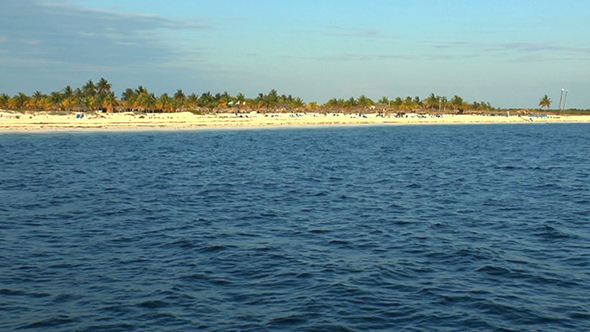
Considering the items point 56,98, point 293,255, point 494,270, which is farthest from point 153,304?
point 56,98

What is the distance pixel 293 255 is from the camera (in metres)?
16.5

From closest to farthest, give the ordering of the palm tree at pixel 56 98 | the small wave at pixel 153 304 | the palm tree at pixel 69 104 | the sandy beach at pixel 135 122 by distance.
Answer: the small wave at pixel 153 304 → the sandy beach at pixel 135 122 → the palm tree at pixel 69 104 → the palm tree at pixel 56 98

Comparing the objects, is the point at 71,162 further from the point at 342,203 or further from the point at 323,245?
the point at 323,245

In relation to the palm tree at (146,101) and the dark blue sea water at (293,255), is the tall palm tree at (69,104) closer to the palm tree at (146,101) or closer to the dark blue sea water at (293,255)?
the palm tree at (146,101)

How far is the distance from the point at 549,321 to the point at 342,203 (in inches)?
577

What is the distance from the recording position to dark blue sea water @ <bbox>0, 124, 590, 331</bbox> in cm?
1183

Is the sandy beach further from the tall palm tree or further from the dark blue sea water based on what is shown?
→ the dark blue sea water

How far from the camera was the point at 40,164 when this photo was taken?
4303 centimetres

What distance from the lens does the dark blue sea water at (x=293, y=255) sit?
38.8 feet

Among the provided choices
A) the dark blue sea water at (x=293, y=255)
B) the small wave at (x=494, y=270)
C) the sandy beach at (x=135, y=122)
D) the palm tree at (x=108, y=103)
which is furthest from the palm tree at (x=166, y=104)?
the small wave at (x=494, y=270)

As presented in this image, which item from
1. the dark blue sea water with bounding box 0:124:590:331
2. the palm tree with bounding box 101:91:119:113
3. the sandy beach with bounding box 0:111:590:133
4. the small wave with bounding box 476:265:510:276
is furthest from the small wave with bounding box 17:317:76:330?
the palm tree with bounding box 101:91:119:113

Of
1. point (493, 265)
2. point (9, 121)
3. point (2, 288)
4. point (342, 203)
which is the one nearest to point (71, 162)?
point (342, 203)

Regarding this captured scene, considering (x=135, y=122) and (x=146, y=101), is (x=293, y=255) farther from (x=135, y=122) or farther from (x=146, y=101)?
(x=146, y=101)

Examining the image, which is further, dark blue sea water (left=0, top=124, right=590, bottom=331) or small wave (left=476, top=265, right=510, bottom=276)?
small wave (left=476, top=265, right=510, bottom=276)
